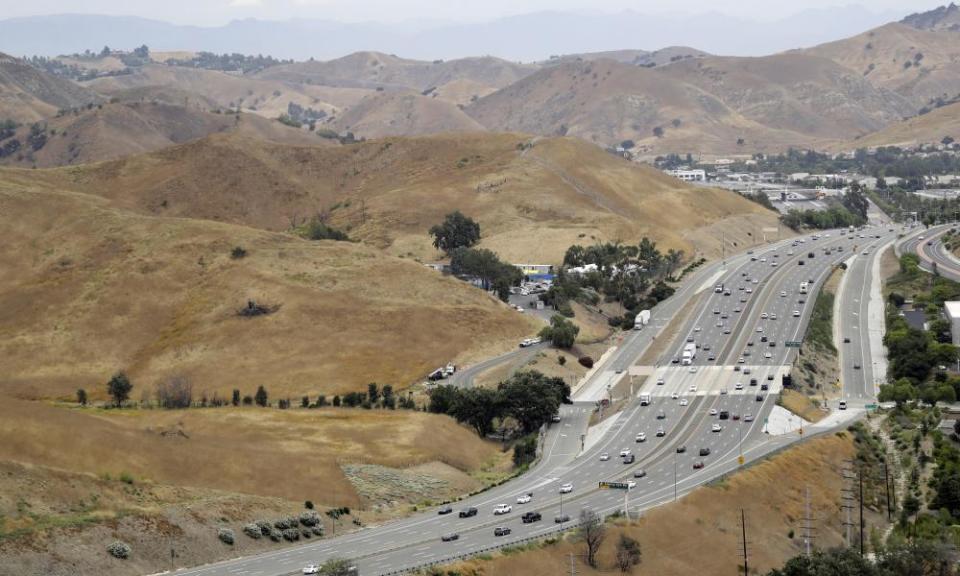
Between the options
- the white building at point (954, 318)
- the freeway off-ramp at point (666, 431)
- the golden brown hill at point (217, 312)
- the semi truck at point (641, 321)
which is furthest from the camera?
the semi truck at point (641, 321)

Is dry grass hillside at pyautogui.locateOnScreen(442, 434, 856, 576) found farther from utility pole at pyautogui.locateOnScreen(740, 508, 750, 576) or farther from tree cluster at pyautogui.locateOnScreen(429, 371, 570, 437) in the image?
tree cluster at pyautogui.locateOnScreen(429, 371, 570, 437)

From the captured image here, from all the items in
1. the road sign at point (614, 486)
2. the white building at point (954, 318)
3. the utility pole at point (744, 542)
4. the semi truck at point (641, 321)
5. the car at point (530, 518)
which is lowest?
the utility pole at point (744, 542)

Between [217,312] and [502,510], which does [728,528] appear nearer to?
[502,510]

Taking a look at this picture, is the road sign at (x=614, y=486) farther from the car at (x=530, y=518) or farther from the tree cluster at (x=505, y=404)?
the tree cluster at (x=505, y=404)

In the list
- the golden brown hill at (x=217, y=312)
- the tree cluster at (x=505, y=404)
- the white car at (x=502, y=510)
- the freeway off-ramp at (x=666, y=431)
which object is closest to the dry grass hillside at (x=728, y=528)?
the freeway off-ramp at (x=666, y=431)

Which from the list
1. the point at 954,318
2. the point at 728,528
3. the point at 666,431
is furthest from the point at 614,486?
the point at 954,318

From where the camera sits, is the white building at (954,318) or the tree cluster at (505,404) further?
the white building at (954,318)

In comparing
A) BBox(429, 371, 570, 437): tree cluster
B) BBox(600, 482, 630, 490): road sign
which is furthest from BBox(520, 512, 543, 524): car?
BBox(429, 371, 570, 437): tree cluster

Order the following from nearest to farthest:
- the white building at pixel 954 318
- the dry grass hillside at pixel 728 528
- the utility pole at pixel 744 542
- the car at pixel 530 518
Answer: the dry grass hillside at pixel 728 528, the utility pole at pixel 744 542, the car at pixel 530 518, the white building at pixel 954 318
